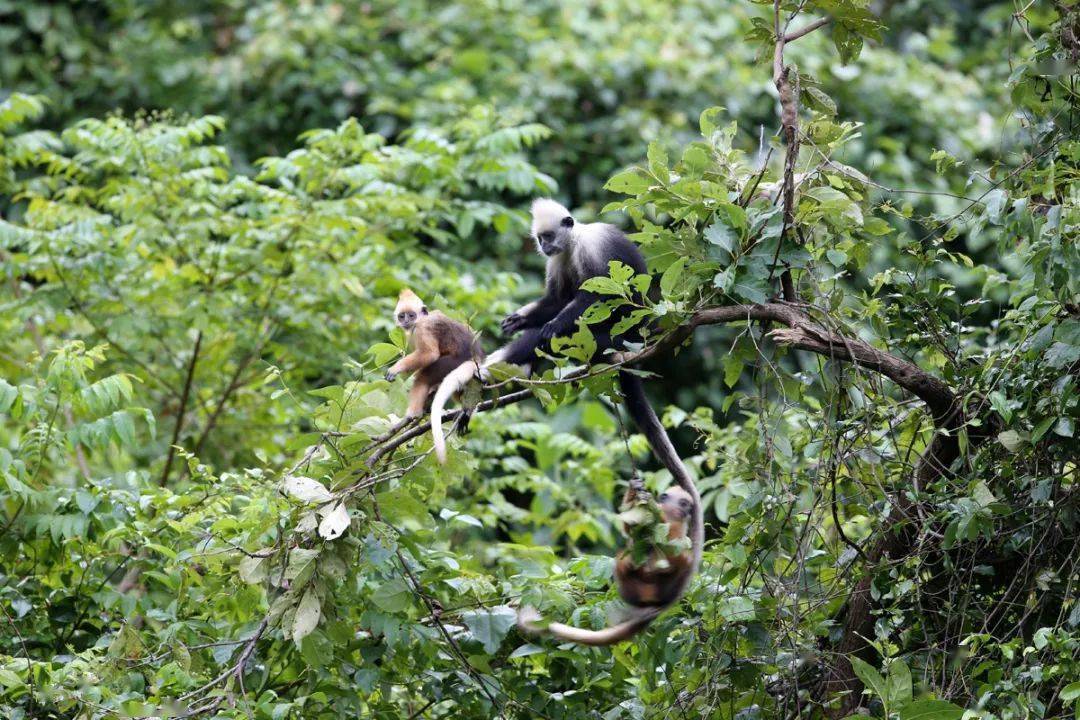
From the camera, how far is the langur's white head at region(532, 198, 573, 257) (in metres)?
5.13

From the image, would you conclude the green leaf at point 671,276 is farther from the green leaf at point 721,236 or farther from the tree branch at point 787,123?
the tree branch at point 787,123

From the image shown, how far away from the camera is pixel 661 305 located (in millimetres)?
3275

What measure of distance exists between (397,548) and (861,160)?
6.70 m

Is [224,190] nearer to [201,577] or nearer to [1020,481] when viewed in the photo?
[201,577]

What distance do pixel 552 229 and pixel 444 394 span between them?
5.03 feet

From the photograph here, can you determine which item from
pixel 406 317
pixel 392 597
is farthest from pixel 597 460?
pixel 392 597

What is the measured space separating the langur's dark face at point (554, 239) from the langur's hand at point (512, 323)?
0.42 meters

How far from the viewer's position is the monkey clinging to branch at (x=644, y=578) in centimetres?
324

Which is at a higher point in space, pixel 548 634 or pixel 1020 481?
pixel 1020 481

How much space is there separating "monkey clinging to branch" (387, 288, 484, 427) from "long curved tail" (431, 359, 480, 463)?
0.23 meters

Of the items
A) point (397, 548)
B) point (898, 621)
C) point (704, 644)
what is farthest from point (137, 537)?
point (898, 621)

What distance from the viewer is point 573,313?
15.3 feet

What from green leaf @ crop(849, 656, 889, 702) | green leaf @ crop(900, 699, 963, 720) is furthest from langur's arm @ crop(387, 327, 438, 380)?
green leaf @ crop(900, 699, 963, 720)

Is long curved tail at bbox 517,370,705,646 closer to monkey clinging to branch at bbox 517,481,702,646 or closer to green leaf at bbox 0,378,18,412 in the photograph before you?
monkey clinging to branch at bbox 517,481,702,646
